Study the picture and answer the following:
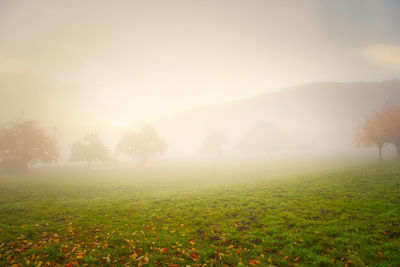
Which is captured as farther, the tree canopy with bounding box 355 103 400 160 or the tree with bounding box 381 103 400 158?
the tree canopy with bounding box 355 103 400 160

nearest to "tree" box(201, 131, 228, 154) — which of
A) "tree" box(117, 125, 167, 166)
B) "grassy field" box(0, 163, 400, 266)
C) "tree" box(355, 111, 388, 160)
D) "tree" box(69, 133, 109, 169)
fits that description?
"tree" box(117, 125, 167, 166)

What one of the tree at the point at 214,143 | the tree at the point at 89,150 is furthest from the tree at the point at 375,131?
the tree at the point at 89,150

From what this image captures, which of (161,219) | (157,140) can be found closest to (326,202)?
(161,219)

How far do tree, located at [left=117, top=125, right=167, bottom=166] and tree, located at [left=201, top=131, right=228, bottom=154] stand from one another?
91.3 ft

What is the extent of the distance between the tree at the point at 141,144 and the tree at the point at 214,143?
27.8 metres

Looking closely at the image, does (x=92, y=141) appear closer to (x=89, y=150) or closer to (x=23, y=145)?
(x=89, y=150)

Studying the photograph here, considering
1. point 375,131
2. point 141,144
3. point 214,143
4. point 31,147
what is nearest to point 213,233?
point 375,131

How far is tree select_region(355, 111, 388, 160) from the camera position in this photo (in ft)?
142

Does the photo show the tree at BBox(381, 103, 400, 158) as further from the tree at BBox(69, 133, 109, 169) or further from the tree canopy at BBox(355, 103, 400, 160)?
the tree at BBox(69, 133, 109, 169)

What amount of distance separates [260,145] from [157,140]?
56.1 m

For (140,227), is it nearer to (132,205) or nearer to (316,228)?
(132,205)

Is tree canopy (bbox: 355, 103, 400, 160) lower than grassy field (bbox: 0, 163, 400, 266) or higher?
higher

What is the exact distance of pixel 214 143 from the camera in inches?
3484

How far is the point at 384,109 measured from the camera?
45.4m
